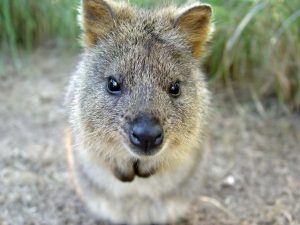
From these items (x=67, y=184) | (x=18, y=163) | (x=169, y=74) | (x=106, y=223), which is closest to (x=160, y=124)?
(x=169, y=74)

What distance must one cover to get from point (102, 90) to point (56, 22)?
374 centimetres

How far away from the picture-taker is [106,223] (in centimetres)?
548

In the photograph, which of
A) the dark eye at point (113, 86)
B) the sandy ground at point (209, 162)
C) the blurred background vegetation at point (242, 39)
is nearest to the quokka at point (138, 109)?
the dark eye at point (113, 86)

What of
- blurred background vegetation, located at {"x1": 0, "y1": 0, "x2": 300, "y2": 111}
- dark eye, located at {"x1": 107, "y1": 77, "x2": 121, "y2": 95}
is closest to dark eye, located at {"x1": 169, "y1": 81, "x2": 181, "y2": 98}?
dark eye, located at {"x1": 107, "y1": 77, "x2": 121, "y2": 95}

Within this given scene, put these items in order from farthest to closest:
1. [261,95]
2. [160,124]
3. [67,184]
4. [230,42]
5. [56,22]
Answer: [56,22]
[261,95]
[230,42]
[67,184]
[160,124]

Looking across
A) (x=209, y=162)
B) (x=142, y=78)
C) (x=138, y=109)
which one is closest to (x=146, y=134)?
(x=138, y=109)

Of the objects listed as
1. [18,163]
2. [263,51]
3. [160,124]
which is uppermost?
[160,124]

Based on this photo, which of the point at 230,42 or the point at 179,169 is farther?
the point at 230,42

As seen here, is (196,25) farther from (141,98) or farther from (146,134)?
(146,134)

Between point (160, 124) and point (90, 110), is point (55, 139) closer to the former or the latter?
point (90, 110)

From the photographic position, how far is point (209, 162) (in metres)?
6.16

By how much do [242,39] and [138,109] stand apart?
10.7 ft

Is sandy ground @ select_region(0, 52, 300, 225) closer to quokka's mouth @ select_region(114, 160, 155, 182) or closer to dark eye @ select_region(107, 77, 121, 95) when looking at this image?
quokka's mouth @ select_region(114, 160, 155, 182)

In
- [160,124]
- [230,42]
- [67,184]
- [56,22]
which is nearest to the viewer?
[160,124]
